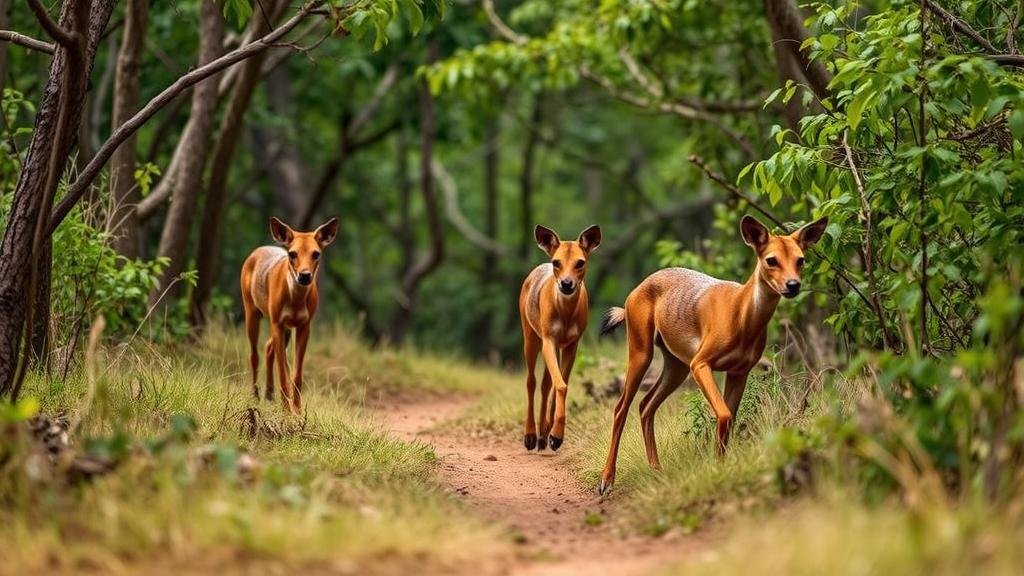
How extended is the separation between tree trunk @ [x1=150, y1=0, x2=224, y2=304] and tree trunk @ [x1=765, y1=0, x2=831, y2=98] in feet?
19.7

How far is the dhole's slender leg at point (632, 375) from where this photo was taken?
9.12m

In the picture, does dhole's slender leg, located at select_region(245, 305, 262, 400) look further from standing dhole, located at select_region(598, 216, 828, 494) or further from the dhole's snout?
the dhole's snout

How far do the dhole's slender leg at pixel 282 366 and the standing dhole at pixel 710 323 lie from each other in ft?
10.1

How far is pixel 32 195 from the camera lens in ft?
28.1

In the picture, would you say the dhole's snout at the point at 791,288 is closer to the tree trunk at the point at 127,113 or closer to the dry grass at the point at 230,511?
the dry grass at the point at 230,511

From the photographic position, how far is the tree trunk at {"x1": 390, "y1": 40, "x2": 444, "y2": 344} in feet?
69.1

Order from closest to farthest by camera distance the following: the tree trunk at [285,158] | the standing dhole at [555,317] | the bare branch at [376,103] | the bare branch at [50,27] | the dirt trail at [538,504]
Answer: the dirt trail at [538,504] < the bare branch at [50,27] < the standing dhole at [555,317] < the tree trunk at [285,158] < the bare branch at [376,103]

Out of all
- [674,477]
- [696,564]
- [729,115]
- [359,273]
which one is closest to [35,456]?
[696,564]

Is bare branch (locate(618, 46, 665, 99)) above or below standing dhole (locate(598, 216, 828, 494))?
above

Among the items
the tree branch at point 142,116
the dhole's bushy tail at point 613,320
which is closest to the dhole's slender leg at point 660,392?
the dhole's bushy tail at point 613,320

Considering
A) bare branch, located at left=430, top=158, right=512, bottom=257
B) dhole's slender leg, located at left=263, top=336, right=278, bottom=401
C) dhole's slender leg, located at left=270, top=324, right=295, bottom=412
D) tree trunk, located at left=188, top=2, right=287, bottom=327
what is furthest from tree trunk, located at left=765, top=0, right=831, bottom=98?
bare branch, located at left=430, top=158, right=512, bottom=257

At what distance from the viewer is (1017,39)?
377 inches

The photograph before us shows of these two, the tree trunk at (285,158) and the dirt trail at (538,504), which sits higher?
the tree trunk at (285,158)

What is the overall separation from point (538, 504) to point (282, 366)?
3.11 m
